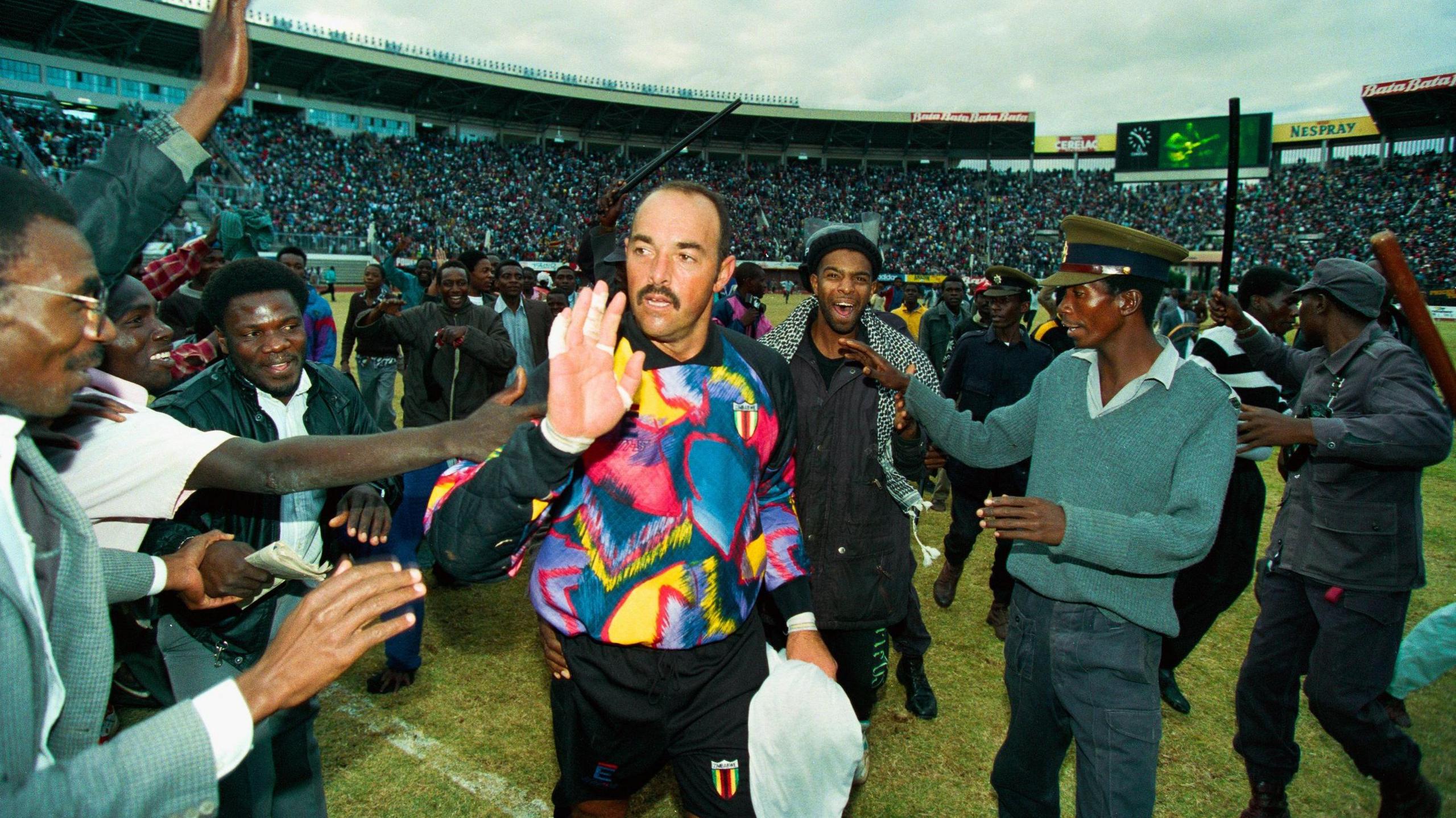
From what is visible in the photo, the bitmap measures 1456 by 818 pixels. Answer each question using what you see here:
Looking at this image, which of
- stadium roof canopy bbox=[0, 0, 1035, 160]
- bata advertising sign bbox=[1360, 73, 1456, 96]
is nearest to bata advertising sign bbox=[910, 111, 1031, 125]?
stadium roof canopy bbox=[0, 0, 1035, 160]

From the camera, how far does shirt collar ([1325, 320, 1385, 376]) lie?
338 cm

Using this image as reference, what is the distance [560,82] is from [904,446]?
179ft

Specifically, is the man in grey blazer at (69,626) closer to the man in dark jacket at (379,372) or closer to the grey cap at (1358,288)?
the grey cap at (1358,288)

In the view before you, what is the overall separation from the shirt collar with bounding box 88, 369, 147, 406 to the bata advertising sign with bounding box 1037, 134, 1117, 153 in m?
64.9

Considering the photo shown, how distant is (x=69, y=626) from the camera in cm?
130

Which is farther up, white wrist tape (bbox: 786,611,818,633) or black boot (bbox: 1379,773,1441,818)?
white wrist tape (bbox: 786,611,818,633)

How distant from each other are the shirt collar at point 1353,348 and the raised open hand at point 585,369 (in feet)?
11.0

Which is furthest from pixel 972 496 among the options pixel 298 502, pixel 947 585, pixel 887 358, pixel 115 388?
pixel 115 388

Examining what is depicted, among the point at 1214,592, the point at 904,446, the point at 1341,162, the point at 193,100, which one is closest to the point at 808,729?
the point at 904,446

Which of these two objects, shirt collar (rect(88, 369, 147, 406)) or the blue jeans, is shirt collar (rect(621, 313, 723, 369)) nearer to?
shirt collar (rect(88, 369, 147, 406))

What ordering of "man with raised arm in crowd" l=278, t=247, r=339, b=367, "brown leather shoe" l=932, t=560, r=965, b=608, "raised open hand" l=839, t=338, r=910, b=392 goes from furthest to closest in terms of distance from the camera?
"man with raised arm in crowd" l=278, t=247, r=339, b=367 → "brown leather shoe" l=932, t=560, r=965, b=608 → "raised open hand" l=839, t=338, r=910, b=392

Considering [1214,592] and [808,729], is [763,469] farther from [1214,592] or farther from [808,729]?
[1214,592]

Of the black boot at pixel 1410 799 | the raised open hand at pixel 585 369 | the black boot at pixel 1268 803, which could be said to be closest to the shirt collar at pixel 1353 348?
the black boot at pixel 1410 799

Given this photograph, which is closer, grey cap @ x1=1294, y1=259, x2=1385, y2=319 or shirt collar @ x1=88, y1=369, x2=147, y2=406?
shirt collar @ x1=88, y1=369, x2=147, y2=406
